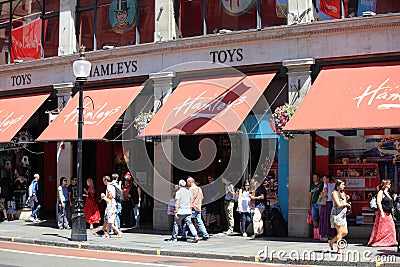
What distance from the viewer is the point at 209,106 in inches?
834

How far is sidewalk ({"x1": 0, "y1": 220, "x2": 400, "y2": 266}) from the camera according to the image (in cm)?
1526

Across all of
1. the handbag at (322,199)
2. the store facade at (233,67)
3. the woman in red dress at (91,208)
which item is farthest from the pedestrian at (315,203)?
the woman in red dress at (91,208)

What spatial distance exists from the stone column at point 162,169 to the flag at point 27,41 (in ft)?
23.7

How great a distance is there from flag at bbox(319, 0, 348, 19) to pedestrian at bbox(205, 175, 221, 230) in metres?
6.83

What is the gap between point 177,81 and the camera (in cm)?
2367

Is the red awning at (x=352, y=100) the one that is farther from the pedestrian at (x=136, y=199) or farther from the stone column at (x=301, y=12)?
the pedestrian at (x=136, y=199)

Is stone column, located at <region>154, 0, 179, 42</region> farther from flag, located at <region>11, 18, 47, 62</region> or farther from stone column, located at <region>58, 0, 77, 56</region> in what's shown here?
flag, located at <region>11, 18, 47, 62</region>

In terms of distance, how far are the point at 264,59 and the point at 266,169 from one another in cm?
358

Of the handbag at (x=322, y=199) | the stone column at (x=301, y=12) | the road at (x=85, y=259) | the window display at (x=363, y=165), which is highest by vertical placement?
the stone column at (x=301, y=12)

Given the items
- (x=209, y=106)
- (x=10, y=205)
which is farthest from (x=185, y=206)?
(x=10, y=205)

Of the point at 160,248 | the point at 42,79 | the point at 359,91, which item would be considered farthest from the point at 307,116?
the point at 42,79

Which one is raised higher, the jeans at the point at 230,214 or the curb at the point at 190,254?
the jeans at the point at 230,214

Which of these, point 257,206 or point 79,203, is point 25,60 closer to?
point 79,203

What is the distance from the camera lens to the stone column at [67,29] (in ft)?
87.9
